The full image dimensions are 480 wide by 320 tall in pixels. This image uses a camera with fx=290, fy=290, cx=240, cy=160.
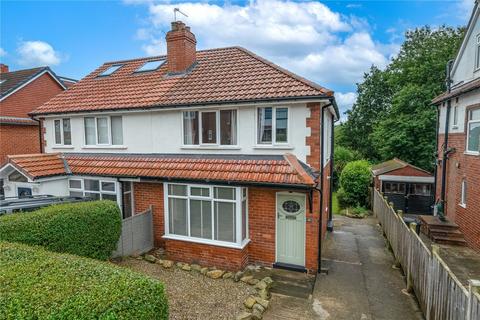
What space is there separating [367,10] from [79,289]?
15625 mm

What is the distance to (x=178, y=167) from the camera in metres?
10.0

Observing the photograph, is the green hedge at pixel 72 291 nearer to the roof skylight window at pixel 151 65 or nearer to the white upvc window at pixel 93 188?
the white upvc window at pixel 93 188

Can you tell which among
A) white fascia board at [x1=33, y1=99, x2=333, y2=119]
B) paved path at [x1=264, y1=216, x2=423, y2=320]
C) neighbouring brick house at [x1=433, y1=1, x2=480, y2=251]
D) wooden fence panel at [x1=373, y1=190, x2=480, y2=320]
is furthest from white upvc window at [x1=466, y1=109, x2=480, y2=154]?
white fascia board at [x1=33, y1=99, x2=333, y2=119]

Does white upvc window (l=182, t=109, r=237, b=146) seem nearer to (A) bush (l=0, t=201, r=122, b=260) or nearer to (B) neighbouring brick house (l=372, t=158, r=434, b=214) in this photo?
(A) bush (l=0, t=201, r=122, b=260)

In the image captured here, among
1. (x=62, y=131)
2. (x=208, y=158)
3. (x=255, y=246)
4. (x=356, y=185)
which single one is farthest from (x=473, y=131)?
(x=62, y=131)

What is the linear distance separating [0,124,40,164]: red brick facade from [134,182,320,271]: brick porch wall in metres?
14.3

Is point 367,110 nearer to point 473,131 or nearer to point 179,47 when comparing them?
point 473,131

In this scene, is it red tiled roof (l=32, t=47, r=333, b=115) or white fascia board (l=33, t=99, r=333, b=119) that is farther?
red tiled roof (l=32, t=47, r=333, b=115)

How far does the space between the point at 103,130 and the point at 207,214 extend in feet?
19.8

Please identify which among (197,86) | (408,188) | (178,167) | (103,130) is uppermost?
(197,86)

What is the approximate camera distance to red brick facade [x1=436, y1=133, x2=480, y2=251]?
10.7 meters

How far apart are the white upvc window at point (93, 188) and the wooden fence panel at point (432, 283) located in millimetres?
10145

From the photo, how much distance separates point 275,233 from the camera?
31.0ft

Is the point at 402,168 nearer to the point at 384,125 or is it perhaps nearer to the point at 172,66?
the point at 384,125
